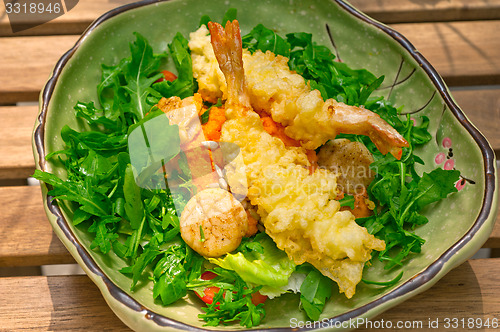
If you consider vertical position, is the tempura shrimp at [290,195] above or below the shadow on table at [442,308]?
above

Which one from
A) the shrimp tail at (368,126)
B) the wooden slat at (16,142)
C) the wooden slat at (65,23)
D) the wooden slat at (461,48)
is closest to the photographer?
the shrimp tail at (368,126)

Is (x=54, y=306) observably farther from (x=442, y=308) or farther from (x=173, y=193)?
(x=442, y=308)

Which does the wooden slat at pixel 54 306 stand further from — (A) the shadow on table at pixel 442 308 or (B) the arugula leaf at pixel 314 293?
(A) the shadow on table at pixel 442 308

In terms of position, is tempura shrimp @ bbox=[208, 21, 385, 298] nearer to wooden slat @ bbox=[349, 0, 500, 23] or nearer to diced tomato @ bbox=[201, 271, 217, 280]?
diced tomato @ bbox=[201, 271, 217, 280]

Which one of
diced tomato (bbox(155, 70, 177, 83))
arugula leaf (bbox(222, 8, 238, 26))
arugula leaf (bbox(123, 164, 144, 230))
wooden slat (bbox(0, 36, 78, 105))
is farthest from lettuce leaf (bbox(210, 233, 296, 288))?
wooden slat (bbox(0, 36, 78, 105))

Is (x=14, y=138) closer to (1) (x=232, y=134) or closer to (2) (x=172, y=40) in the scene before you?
(2) (x=172, y=40)

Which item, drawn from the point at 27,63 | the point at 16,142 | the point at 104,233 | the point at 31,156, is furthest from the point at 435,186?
the point at 27,63

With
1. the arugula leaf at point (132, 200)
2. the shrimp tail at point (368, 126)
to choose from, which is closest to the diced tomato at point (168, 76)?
the arugula leaf at point (132, 200)
